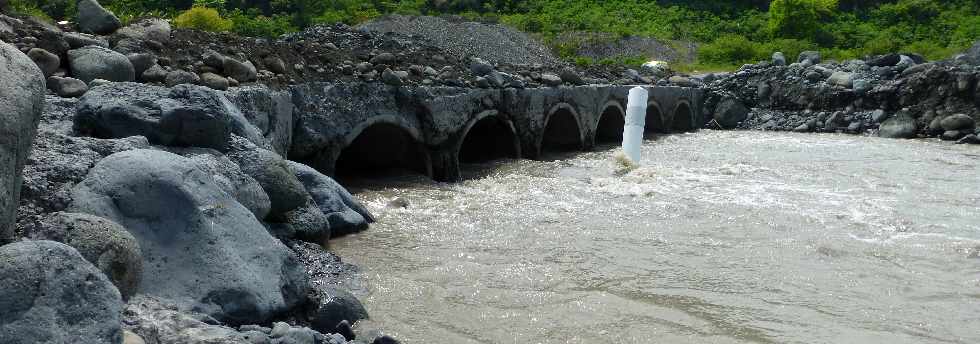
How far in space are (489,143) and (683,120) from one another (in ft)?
36.6

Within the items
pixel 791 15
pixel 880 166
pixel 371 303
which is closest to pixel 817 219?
pixel 371 303

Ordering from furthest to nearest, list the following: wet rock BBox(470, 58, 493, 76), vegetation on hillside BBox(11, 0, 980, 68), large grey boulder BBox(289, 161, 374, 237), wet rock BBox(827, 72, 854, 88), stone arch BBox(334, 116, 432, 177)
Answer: vegetation on hillside BBox(11, 0, 980, 68) < wet rock BBox(827, 72, 854, 88) < wet rock BBox(470, 58, 493, 76) < stone arch BBox(334, 116, 432, 177) < large grey boulder BBox(289, 161, 374, 237)

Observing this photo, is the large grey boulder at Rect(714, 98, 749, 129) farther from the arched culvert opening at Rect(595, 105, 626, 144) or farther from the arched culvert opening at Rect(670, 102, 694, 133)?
the arched culvert opening at Rect(595, 105, 626, 144)

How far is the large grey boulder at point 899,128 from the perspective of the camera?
837 inches

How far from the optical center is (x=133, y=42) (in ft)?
25.1

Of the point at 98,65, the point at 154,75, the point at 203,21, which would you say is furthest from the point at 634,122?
the point at 203,21

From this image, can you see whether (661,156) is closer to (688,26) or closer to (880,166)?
(880,166)

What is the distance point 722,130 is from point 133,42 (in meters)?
19.1

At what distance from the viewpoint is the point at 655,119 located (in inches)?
819

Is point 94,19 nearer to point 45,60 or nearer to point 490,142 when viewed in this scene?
point 45,60

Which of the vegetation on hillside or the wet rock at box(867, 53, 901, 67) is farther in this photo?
the vegetation on hillside

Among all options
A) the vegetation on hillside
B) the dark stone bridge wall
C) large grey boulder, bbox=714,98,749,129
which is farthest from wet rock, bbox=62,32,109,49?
the vegetation on hillside

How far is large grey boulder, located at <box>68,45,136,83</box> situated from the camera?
20.9ft

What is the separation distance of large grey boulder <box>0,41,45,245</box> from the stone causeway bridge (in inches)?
142
